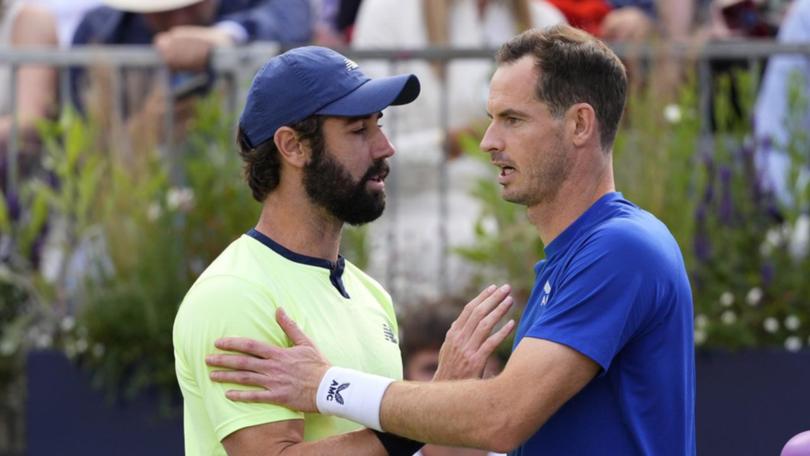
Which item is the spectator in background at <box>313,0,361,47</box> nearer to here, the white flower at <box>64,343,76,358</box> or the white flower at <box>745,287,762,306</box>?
the white flower at <box>64,343,76,358</box>

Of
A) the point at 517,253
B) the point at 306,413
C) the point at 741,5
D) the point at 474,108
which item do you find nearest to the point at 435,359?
the point at 517,253

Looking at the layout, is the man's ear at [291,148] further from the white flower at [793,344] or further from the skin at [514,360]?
the white flower at [793,344]

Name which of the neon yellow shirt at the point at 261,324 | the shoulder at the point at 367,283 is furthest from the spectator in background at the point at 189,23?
the neon yellow shirt at the point at 261,324

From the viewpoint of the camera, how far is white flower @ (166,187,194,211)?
255 inches

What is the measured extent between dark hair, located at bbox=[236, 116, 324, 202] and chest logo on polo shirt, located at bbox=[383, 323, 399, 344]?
1.56ft

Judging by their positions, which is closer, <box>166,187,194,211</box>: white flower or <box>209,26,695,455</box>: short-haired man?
<box>209,26,695,455</box>: short-haired man

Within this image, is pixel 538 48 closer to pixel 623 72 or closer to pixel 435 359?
pixel 623 72

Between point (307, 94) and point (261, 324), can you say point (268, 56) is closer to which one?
point (307, 94)

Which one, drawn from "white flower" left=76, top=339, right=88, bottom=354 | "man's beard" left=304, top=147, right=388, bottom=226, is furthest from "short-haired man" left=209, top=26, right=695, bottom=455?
"white flower" left=76, top=339, right=88, bottom=354

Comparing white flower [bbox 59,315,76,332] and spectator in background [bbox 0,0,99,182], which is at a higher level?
spectator in background [bbox 0,0,99,182]

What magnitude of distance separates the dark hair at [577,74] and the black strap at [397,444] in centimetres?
87

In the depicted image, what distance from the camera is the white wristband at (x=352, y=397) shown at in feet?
11.5

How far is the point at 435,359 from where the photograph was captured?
6.00 m

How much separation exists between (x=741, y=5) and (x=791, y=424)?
2.33 metres
